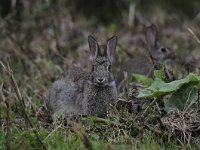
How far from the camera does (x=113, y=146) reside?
499 centimetres

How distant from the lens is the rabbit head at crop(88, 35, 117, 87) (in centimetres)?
612

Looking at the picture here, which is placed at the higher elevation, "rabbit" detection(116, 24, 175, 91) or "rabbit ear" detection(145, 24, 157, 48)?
"rabbit ear" detection(145, 24, 157, 48)

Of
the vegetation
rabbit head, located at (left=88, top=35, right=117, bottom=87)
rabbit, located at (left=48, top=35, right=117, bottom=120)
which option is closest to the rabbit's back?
rabbit, located at (left=48, top=35, right=117, bottom=120)

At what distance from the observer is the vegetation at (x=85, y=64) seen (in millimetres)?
5184

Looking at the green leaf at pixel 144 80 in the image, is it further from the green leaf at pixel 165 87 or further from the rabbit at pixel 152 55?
the rabbit at pixel 152 55

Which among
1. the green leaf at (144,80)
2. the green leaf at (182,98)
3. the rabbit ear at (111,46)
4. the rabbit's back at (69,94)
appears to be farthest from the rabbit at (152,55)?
the green leaf at (182,98)

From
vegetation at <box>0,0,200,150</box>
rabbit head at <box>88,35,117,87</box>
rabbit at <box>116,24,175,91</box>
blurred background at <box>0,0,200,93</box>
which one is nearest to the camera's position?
vegetation at <box>0,0,200,150</box>

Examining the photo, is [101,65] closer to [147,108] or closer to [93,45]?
[93,45]

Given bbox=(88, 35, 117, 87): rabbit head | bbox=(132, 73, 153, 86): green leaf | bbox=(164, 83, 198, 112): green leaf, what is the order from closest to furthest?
bbox=(164, 83, 198, 112): green leaf, bbox=(88, 35, 117, 87): rabbit head, bbox=(132, 73, 153, 86): green leaf

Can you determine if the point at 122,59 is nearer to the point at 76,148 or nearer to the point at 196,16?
the point at 196,16

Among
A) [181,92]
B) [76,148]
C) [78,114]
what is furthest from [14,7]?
[76,148]

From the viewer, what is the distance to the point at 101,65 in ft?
20.3

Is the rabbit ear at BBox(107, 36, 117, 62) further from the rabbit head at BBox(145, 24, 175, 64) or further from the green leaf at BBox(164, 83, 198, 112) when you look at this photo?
the rabbit head at BBox(145, 24, 175, 64)

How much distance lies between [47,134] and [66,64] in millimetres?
3098
